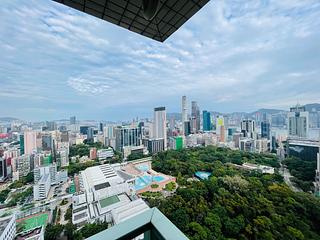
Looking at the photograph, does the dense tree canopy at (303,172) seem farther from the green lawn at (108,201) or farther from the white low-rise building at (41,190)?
the white low-rise building at (41,190)

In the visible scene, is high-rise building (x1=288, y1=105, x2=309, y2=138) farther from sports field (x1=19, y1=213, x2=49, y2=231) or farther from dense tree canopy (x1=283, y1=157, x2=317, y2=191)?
sports field (x1=19, y1=213, x2=49, y2=231)

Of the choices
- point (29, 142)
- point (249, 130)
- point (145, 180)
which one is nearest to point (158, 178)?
point (145, 180)

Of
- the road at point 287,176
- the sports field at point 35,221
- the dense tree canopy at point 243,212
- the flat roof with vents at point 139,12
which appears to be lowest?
the sports field at point 35,221

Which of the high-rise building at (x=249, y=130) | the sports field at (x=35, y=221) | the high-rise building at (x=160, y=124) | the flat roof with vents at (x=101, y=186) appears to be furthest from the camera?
the high-rise building at (x=249, y=130)

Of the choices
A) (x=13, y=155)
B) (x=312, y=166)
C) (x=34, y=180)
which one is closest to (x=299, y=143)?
(x=312, y=166)

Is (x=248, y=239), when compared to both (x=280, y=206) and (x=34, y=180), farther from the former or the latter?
(x=34, y=180)

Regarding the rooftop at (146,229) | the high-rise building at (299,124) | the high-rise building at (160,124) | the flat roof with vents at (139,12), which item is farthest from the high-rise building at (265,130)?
the rooftop at (146,229)
